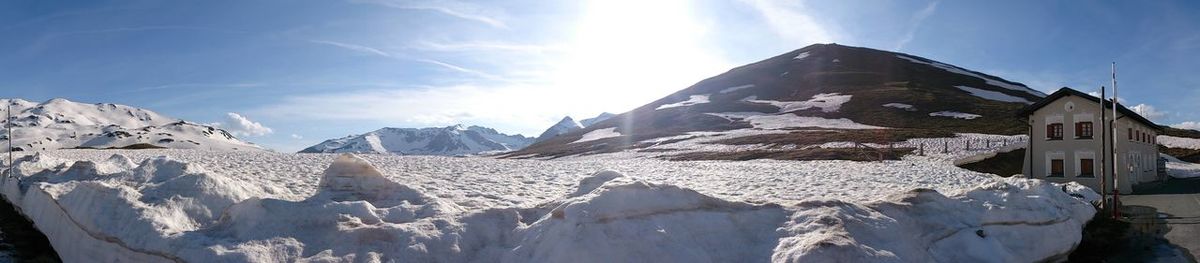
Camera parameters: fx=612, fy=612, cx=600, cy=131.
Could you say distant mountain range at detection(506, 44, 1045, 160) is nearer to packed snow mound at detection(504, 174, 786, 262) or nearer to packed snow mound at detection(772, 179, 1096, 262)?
packed snow mound at detection(772, 179, 1096, 262)

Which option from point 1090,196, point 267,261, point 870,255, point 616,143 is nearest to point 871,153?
point 1090,196

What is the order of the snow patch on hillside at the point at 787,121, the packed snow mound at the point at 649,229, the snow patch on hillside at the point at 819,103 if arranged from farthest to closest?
the snow patch on hillside at the point at 819,103 → the snow patch on hillside at the point at 787,121 → the packed snow mound at the point at 649,229

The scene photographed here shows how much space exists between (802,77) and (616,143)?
3205 inches

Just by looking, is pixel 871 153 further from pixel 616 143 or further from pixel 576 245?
pixel 576 245

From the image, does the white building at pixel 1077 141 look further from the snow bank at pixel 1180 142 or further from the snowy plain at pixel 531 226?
the snow bank at pixel 1180 142

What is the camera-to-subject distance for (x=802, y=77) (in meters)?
154

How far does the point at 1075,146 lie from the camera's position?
34.7 m

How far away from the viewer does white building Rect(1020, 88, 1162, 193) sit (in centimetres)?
3362

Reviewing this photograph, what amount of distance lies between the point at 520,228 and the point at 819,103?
11778 cm

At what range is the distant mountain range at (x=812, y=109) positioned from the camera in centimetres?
7688

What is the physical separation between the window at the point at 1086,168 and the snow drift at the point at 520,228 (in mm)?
28990

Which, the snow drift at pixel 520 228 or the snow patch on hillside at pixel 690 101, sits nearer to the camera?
the snow drift at pixel 520 228

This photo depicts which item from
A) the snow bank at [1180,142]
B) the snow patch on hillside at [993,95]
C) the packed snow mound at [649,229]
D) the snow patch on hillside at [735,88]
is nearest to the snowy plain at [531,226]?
the packed snow mound at [649,229]

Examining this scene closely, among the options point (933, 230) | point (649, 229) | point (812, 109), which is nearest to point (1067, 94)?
point (933, 230)
